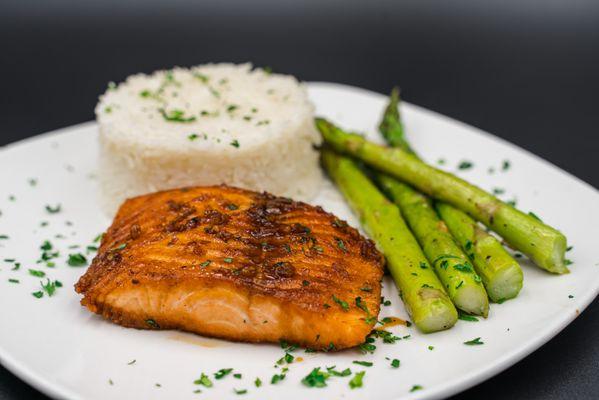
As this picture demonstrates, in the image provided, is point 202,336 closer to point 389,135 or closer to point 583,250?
point 583,250

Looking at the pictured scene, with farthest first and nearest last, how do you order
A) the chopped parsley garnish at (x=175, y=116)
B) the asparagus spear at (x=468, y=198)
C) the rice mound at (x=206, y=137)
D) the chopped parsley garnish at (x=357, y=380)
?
the chopped parsley garnish at (x=175, y=116) < the rice mound at (x=206, y=137) < the asparagus spear at (x=468, y=198) < the chopped parsley garnish at (x=357, y=380)

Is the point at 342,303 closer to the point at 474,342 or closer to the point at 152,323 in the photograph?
the point at 474,342

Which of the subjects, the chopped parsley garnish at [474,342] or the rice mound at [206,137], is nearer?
the chopped parsley garnish at [474,342]

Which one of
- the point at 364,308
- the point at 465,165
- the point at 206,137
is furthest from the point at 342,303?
the point at 465,165

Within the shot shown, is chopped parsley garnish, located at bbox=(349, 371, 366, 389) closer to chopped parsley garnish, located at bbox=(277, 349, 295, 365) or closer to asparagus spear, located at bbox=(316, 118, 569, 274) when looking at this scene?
chopped parsley garnish, located at bbox=(277, 349, 295, 365)

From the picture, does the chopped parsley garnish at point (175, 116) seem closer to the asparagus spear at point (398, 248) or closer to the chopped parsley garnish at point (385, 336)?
the asparagus spear at point (398, 248)

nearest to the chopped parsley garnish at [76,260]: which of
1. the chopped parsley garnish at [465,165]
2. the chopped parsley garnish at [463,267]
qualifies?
the chopped parsley garnish at [463,267]
